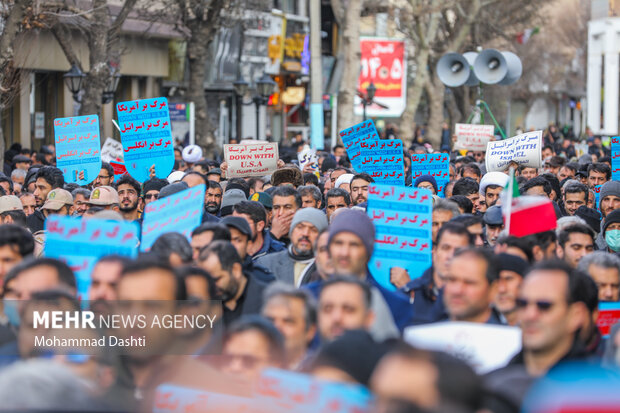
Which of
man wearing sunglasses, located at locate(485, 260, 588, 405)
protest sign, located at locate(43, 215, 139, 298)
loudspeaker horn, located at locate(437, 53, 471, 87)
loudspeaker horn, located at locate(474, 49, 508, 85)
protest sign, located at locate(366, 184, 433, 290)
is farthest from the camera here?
loudspeaker horn, located at locate(437, 53, 471, 87)

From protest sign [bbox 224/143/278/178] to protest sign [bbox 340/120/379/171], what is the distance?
857 mm

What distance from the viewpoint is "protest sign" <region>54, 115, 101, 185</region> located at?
14141 millimetres

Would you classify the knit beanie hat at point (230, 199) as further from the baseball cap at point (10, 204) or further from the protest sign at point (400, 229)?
the protest sign at point (400, 229)

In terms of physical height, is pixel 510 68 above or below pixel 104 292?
above

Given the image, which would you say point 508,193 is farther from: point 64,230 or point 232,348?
point 232,348

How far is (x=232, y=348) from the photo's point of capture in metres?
4.69

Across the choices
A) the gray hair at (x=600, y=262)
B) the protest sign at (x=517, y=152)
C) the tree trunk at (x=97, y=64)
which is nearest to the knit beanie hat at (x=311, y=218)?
the gray hair at (x=600, y=262)

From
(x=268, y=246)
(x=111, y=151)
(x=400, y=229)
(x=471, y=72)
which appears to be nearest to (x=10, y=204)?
(x=268, y=246)

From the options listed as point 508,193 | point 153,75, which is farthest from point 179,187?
point 153,75

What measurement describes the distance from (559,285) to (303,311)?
1.06 metres

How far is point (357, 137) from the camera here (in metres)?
14.1

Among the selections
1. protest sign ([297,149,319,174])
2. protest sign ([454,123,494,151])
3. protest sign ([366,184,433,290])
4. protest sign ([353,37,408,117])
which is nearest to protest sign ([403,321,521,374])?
protest sign ([366,184,433,290])

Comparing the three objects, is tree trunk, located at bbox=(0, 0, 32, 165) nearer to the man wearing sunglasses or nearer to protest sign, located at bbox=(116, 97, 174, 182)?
protest sign, located at bbox=(116, 97, 174, 182)

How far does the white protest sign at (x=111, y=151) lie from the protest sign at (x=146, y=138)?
3567 mm
